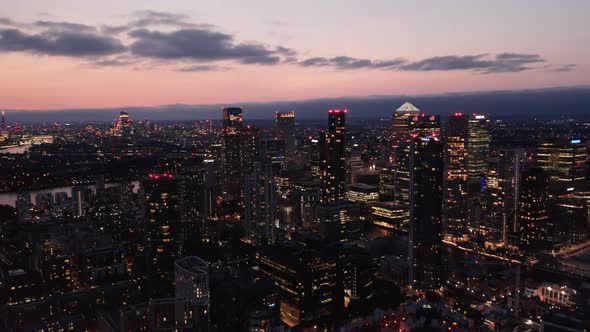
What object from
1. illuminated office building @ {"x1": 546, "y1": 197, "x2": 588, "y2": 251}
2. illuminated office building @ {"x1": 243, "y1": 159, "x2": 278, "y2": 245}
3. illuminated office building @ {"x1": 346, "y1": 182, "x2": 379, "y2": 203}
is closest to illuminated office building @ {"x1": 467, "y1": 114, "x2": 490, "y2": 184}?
illuminated office building @ {"x1": 346, "y1": 182, "x2": 379, "y2": 203}

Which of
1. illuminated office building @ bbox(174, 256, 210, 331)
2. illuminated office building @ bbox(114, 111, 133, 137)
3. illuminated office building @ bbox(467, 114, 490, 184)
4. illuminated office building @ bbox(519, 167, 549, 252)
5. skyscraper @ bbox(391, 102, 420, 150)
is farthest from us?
illuminated office building @ bbox(114, 111, 133, 137)

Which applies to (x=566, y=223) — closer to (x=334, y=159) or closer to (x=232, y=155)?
(x=334, y=159)

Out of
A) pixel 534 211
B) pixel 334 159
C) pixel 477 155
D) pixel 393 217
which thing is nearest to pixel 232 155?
pixel 334 159

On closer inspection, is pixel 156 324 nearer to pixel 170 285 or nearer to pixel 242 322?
pixel 242 322

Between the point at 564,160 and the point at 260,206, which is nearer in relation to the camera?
the point at 260,206

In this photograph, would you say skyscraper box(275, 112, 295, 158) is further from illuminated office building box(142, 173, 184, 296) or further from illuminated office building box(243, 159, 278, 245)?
illuminated office building box(142, 173, 184, 296)
